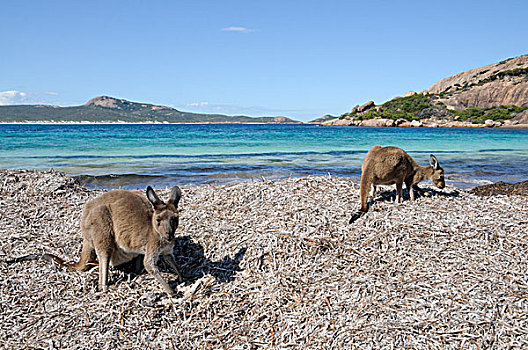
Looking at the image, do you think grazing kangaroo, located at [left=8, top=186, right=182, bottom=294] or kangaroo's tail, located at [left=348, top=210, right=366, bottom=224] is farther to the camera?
kangaroo's tail, located at [left=348, top=210, right=366, bottom=224]

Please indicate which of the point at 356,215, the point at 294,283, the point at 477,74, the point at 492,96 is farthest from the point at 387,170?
the point at 477,74

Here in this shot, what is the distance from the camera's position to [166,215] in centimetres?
416

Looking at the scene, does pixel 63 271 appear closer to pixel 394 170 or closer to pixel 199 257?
pixel 199 257

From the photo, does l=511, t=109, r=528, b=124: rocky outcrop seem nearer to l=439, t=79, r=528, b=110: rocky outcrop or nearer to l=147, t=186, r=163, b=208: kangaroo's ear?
l=439, t=79, r=528, b=110: rocky outcrop

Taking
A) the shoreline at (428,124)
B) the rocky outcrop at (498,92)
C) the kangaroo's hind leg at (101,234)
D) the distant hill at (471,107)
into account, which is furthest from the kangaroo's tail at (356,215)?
the rocky outcrop at (498,92)

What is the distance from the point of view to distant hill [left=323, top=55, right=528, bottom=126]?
88312mm

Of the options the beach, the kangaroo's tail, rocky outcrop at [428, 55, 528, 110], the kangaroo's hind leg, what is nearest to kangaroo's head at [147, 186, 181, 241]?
the kangaroo's hind leg

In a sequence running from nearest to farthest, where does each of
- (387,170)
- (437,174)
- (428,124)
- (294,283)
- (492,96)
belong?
(294,283)
(387,170)
(437,174)
(428,124)
(492,96)

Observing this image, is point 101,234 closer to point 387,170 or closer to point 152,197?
point 152,197

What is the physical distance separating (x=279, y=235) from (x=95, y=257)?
8.19 feet

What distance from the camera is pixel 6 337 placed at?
4.20m

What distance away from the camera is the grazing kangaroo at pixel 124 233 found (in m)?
4.43

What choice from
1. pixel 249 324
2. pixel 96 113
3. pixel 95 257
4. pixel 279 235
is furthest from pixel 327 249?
pixel 96 113

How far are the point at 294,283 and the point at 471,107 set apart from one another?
109509mm
